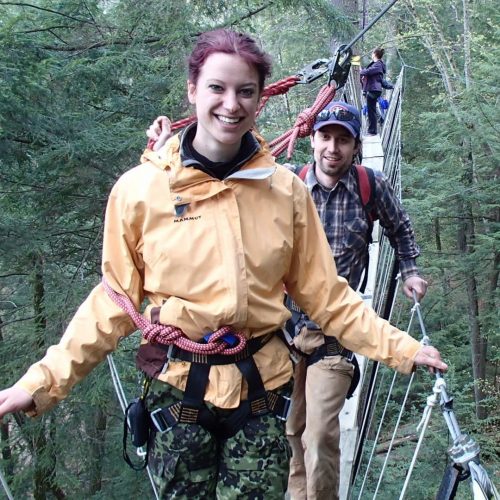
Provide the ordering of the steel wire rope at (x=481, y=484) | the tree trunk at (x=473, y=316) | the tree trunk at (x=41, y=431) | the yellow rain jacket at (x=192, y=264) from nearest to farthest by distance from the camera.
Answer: the steel wire rope at (x=481, y=484)
the yellow rain jacket at (x=192, y=264)
the tree trunk at (x=41, y=431)
the tree trunk at (x=473, y=316)

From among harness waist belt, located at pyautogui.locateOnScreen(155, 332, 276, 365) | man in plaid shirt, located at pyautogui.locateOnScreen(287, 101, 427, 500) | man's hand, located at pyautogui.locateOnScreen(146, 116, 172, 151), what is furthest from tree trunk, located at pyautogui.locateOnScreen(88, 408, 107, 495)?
harness waist belt, located at pyautogui.locateOnScreen(155, 332, 276, 365)

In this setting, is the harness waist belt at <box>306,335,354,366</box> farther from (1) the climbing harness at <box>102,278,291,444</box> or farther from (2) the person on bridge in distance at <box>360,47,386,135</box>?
(2) the person on bridge in distance at <box>360,47,386,135</box>

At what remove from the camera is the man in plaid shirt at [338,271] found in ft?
6.98

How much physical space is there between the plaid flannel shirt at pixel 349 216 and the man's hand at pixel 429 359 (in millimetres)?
778

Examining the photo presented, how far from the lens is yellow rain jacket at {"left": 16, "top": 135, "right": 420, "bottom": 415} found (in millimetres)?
1230

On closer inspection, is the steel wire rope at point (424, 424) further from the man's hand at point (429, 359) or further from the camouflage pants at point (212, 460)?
the camouflage pants at point (212, 460)

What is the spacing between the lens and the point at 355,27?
5.62 metres

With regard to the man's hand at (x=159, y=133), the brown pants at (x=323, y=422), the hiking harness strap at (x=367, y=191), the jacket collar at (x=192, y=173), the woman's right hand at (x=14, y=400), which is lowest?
the brown pants at (x=323, y=422)

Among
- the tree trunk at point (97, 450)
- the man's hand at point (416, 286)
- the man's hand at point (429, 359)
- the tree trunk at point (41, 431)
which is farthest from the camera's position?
the tree trunk at point (97, 450)

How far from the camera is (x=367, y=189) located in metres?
2.20

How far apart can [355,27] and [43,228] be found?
3.23m

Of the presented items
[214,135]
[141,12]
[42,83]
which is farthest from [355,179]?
[141,12]

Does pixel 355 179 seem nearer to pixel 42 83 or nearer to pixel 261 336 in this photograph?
pixel 261 336

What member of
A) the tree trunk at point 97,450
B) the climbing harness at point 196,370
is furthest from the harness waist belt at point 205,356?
the tree trunk at point 97,450
